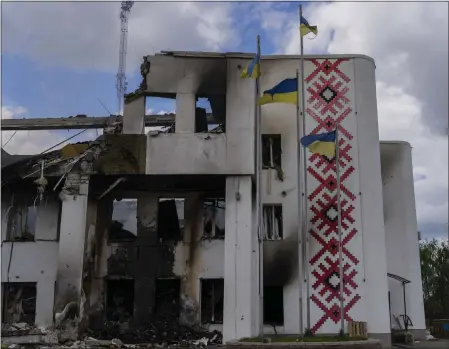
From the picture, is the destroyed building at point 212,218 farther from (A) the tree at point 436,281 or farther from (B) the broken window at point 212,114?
(A) the tree at point 436,281

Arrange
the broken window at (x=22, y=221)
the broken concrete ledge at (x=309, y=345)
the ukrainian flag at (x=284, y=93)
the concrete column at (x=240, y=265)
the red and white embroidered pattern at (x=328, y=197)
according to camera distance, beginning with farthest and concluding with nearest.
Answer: the broken window at (x=22, y=221) → the red and white embroidered pattern at (x=328, y=197) → the concrete column at (x=240, y=265) → the ukrainian flag at (x=284, y=93) → the broken concrete ledge at (x=309, y=345)

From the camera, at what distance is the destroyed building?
20.5 meters

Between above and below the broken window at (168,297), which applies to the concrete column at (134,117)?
above

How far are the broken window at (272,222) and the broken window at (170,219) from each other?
4.17 meters

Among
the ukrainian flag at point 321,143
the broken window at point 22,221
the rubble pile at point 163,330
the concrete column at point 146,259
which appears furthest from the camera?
the broken window at point 22,221

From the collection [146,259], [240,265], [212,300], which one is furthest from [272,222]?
[146,259]

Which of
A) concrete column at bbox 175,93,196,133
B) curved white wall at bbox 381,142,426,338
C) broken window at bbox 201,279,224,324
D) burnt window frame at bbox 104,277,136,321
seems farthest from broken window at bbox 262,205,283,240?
burnt window frame at bbox 104,277,136,321

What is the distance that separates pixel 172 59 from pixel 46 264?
10383 mm

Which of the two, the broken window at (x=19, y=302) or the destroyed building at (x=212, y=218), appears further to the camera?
the broken window at (x=19, y=302)

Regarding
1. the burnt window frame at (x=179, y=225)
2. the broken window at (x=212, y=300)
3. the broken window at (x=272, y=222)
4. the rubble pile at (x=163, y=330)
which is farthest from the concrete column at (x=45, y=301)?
the broken window at (x=272, y=222)

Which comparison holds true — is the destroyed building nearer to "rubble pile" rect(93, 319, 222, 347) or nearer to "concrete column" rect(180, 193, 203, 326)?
"concrete column" rect(180, 193, 203, 326)

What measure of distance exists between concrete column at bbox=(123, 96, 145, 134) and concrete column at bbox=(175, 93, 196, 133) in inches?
57.5

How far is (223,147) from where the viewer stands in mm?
21125

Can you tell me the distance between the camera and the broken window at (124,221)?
24.2m
